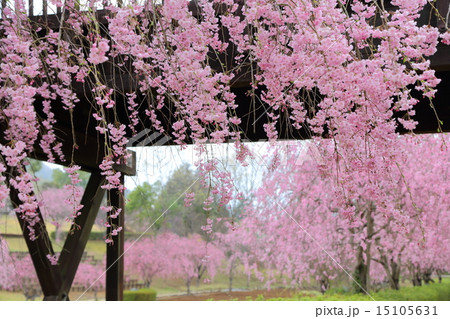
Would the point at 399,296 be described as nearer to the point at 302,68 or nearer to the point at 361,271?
the point at 361,271

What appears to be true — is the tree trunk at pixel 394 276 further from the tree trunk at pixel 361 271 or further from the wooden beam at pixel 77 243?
the wooden beam at pixel 77 243

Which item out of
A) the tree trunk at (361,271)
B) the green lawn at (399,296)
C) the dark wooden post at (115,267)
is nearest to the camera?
the dark wooden post at (115,267)

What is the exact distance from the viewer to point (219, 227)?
1049 centimetres

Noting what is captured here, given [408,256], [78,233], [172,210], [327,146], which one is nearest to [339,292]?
[408,256]

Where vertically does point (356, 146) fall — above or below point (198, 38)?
below

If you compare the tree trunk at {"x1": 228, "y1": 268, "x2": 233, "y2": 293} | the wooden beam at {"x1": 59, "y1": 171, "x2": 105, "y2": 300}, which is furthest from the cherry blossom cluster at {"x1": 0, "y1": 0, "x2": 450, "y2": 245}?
the tree trunk at {"x1": 228, "y1": 268, "x2": 233, "y2": 293}

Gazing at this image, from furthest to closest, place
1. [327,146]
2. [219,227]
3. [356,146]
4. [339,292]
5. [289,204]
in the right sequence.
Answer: [219,227], [339,292], [289,204], [327,146], [356,146]

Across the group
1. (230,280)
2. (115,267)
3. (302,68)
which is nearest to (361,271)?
(115,267)

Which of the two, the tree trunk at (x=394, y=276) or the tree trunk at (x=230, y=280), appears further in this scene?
the tree trunk at (x=230, y=280)

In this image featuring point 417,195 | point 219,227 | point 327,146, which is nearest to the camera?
point 327,146

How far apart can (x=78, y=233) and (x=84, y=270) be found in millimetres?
7407

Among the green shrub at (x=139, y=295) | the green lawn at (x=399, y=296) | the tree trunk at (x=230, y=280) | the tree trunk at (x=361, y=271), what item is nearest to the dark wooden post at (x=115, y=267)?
the green lawn at (x=399, y=296)

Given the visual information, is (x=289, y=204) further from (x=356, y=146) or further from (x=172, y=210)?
(x=356, y=146)

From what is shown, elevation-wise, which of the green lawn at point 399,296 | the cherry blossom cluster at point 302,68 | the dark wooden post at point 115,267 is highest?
the cherry blossom cluster at point 302,68
